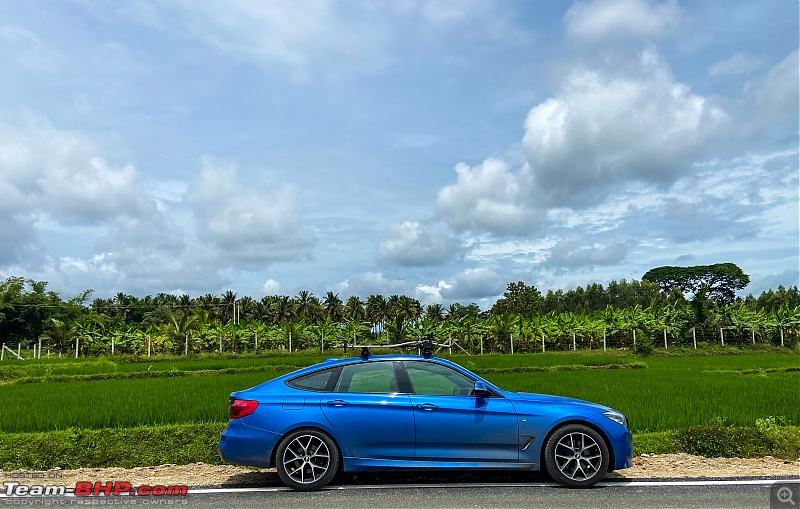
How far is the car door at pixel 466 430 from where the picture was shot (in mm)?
6648

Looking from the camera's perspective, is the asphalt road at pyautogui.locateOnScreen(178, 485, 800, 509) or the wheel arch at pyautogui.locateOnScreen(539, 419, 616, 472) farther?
the wheel arch at pyautogui.locateOnScreen(539, 419, 616, 472)

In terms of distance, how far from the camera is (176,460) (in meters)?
8.47

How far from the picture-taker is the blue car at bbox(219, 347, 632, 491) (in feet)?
21.7

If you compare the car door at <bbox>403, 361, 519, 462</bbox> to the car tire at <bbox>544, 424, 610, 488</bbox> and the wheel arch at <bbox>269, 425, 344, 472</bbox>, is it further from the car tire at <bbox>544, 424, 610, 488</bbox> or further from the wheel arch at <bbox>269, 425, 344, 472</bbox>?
the wheel arch at <bbox>269, 425, 344, 472</bbox>

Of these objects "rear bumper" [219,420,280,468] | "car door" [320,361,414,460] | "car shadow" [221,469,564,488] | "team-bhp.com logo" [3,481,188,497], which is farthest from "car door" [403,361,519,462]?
"team-bhp.com logo" [3,481,188,497]

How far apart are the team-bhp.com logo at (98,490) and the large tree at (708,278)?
11354 cm

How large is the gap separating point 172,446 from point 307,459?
10.3 feet

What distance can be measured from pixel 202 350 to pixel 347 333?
38.4 feet

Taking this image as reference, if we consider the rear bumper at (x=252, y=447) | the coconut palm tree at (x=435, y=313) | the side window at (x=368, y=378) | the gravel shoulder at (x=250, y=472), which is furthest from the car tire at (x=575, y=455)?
the coconut palm tree at (x=435, y=313)

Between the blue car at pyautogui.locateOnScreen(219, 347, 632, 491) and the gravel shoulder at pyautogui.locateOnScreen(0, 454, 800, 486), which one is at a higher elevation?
the blue car at pyautogui.locateOnScreen(219, 347, 632, 491)

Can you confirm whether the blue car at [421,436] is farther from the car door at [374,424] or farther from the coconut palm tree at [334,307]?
the coconut palm tree at [334,307]

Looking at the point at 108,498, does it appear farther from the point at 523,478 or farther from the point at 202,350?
the point at 202,350

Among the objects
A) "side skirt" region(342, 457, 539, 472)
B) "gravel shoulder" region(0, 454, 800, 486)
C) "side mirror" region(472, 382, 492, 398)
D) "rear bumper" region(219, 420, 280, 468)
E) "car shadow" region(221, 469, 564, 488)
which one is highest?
"side mirror" region(472, 382, 492, 398)

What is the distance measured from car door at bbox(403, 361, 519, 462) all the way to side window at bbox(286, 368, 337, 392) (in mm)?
1065
